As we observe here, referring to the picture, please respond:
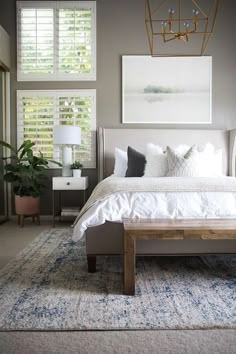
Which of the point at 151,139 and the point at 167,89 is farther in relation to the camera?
the point at 167,89

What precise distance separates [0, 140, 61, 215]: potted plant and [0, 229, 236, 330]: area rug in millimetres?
1435

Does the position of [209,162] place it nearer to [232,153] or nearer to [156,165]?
[156,165]

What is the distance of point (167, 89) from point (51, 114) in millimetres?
1745

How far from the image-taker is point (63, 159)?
421cm

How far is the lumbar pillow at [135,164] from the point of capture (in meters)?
3.65

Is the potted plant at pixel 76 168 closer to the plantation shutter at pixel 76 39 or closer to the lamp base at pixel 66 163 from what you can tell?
the lamp base at pixel 66 163

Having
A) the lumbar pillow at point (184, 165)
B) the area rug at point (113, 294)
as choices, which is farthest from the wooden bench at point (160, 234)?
the lumbar pillow at point (184, 165)

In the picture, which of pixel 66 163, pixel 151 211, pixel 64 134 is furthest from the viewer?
pixel 66 163

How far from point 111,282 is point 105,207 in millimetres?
515

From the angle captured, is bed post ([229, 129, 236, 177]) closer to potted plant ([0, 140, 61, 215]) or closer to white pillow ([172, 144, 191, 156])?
white pillow ([172, 144, 191, 156])

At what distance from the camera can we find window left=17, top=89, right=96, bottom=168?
449 cm

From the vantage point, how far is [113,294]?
1889mm

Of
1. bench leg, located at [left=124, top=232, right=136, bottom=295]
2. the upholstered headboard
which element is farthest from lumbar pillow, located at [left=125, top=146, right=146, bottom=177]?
bench leg, located at [left=124, top=232, right=136, bottom=295]

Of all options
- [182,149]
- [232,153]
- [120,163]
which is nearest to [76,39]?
[120,163]
